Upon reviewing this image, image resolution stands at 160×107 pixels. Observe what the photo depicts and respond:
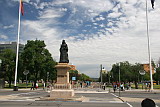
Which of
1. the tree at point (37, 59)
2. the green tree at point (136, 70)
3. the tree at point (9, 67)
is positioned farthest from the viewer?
the green tree at point (136, 70)

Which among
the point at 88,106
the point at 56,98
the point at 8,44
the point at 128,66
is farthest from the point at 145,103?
the point at 8,44

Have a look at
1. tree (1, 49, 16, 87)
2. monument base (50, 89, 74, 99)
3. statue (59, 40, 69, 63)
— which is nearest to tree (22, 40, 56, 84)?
tree (1, 49, 16, 87)

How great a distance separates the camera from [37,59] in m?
47.4

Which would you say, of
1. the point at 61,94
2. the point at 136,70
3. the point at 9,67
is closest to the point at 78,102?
the point at 61,94

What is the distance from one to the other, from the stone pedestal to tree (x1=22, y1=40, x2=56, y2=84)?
31.3 metres

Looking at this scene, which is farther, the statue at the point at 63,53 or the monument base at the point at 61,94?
the statue at the point at 63,53

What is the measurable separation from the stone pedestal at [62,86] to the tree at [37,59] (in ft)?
103

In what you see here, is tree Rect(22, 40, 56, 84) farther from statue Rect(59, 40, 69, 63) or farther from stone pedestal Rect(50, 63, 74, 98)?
stone pedestal Rect(50, 63, 74, 98)

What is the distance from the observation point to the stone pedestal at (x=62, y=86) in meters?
16.1

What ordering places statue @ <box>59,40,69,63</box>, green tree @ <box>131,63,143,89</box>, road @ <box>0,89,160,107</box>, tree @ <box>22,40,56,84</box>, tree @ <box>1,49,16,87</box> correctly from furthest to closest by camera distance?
1. green tree @ <box>131,63,143,89</box>
2. tree @ <box>1,49,16,87</box>
3. tree @ <box>22,40,56,84</box>
4. statue @ <box>59,40,69,63</box>
5. road @ <box>0,89,160,107</box>

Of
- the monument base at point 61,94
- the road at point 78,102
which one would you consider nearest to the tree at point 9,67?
the road at point 78,102

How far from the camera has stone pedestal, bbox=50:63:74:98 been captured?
16.1 meters

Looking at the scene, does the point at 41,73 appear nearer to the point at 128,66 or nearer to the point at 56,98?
the point at 128,66

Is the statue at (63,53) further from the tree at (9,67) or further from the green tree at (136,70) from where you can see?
the green tree at (136,70)
